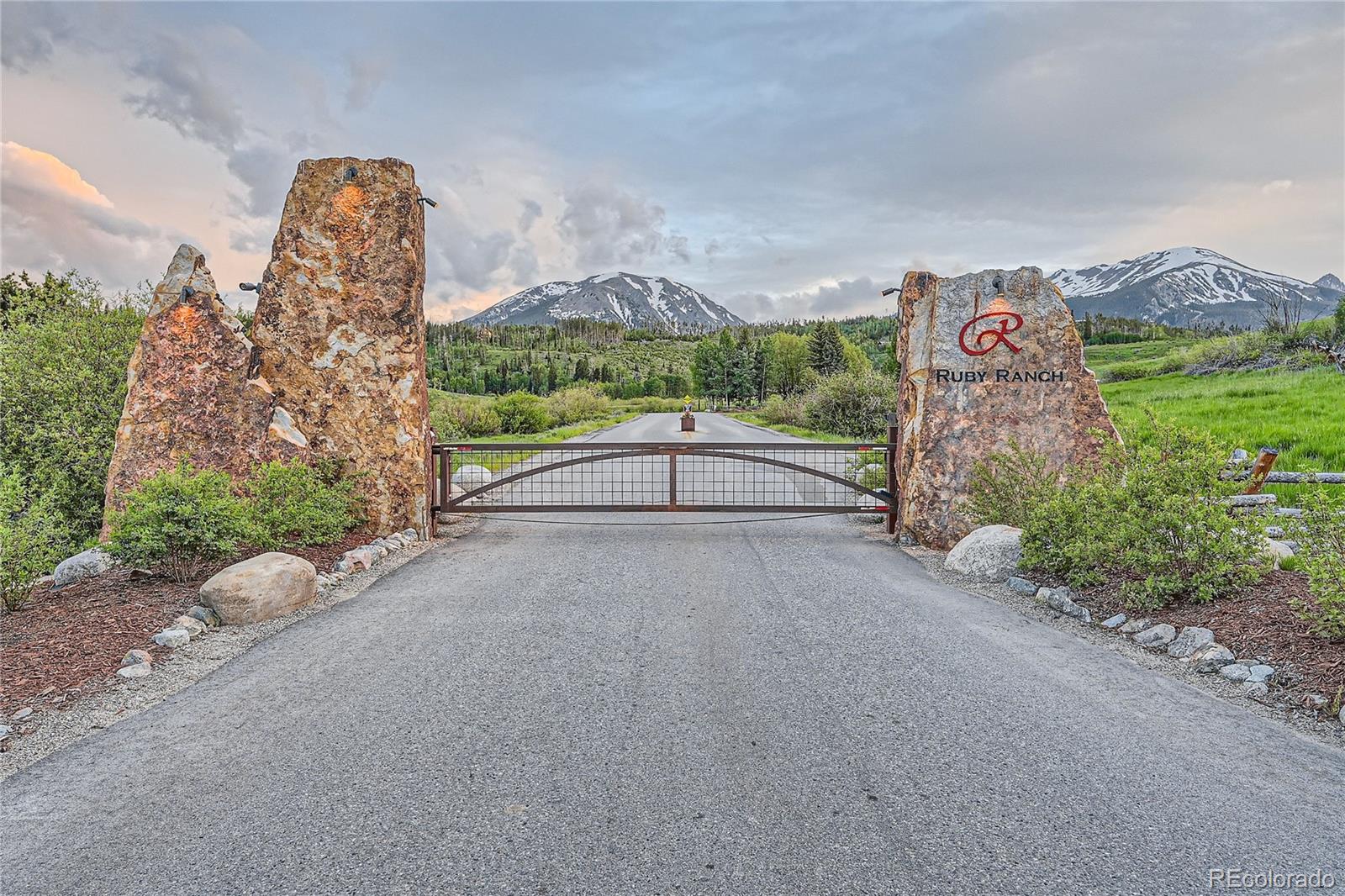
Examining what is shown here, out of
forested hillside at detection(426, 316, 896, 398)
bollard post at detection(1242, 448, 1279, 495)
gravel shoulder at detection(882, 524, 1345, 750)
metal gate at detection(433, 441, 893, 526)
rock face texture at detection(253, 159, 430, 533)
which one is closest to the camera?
gravel shoulder at detection(882, 524, 1345, 750)

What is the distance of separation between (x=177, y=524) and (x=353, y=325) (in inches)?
130

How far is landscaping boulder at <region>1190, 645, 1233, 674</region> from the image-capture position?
14.4 ft

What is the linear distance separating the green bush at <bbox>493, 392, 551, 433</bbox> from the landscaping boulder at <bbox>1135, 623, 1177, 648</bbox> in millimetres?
23701

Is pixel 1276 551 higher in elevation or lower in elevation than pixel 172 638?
higher

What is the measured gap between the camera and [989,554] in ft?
22.8

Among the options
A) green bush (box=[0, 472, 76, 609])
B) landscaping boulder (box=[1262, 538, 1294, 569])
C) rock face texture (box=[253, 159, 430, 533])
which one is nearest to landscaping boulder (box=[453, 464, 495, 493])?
rock face texture (box=[253, 159, 430, 533])

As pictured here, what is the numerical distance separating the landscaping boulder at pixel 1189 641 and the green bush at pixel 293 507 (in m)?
7.59

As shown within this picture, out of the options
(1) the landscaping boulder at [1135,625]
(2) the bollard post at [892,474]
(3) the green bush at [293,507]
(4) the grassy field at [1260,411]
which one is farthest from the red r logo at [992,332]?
(3) the green bush at [293,507]

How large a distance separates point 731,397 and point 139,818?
63.9 meters

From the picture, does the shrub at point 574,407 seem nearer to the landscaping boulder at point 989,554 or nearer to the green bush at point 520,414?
the green bush at point 520,414

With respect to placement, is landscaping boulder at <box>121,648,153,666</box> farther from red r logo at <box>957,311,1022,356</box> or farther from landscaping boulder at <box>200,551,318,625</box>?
red r logo at <box>957,311,1022,356</box>

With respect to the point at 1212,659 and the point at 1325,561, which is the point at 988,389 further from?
the point at 1212,659

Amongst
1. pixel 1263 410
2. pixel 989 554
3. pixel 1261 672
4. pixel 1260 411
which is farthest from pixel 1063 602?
pixel 1263 410

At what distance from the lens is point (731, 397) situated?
6600cm
